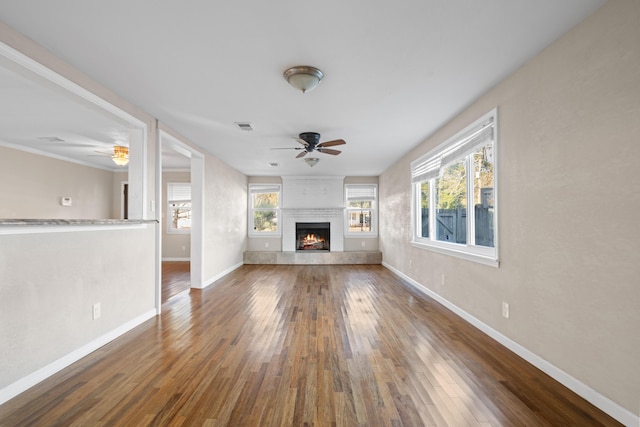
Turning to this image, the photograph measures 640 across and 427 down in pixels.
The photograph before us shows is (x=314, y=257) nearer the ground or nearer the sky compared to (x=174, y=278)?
nearer the sky

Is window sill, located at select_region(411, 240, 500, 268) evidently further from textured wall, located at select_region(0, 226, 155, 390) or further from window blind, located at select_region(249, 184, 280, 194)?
window blind, located at select_region(249, 184, 280, 194)

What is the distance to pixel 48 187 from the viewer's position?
597cm

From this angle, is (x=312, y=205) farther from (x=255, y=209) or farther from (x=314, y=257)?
(x=255, y=209)

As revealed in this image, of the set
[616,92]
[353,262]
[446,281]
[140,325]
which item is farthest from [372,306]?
[353,262]

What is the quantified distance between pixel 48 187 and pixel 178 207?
8.82ft

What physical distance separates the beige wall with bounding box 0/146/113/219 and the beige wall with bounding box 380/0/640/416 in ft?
25.1

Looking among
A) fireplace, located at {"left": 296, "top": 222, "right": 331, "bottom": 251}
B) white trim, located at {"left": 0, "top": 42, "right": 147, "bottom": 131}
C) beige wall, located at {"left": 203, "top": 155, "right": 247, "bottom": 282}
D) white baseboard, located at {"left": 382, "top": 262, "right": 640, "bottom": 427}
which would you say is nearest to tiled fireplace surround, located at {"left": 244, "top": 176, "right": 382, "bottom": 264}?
fireplace, located at {"left": 296, "top": 222, "right": 331, "bottom": 251}

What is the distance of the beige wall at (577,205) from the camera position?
166 cm

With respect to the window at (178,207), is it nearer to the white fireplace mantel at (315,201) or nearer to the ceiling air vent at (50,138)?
the white fireplace mantel at (315,201)

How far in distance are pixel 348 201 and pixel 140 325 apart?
20.2 ft

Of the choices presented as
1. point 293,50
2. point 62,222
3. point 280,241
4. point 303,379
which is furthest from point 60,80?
point 280,241

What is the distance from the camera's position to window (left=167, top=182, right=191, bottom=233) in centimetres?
804

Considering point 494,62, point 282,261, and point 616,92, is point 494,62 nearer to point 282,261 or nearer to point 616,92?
point 616,92

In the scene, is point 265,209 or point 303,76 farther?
point 265,209
